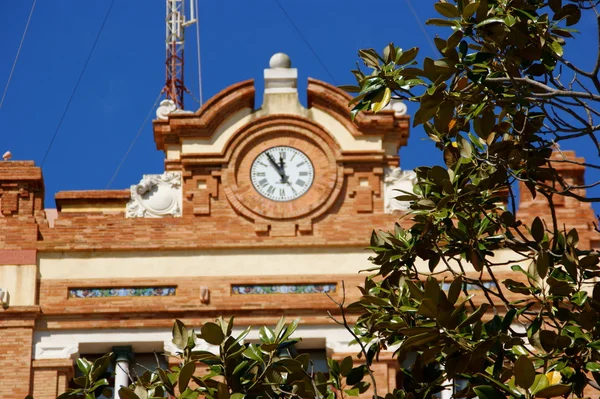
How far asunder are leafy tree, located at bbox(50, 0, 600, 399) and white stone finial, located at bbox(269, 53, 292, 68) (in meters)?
12.4

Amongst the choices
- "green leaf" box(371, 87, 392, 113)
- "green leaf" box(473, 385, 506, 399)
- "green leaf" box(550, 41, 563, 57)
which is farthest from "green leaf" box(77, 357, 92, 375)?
"green leaf" box(550, 41, 563, 57)

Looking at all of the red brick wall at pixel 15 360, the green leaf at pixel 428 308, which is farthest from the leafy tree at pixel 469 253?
the red brick wall at pixel 15 360

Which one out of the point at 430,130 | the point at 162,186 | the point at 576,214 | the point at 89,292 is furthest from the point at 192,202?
the point at 430,130

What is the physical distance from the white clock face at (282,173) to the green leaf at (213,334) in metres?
13.0

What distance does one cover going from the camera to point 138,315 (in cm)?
2592

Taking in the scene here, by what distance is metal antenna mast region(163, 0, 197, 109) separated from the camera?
33.0 metres

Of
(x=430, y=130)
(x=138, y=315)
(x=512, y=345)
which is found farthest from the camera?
(x=138, y=315)

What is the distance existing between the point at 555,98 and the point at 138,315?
13.5 meters

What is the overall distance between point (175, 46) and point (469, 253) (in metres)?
19.8

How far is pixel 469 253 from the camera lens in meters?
14.7

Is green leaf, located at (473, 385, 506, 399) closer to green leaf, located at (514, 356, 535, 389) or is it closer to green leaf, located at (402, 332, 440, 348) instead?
green leaf, located at (514, 356, 535, 389)

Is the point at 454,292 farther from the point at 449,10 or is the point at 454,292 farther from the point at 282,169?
the point at 282,169

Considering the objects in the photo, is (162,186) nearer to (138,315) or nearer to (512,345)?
(138,315)

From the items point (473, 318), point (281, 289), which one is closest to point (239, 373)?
point (473, 318)
